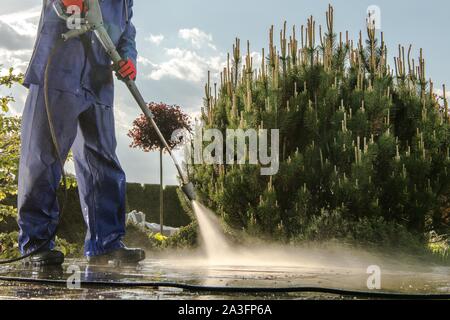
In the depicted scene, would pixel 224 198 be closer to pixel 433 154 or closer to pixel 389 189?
pixel 389 189

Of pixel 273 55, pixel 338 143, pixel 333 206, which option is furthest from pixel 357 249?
pixel 273 55

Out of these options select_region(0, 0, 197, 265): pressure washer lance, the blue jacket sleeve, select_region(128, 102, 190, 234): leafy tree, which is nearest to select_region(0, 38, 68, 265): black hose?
select_region(0, 0, 197, 265): pressure washer lance

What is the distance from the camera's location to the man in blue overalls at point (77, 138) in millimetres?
4152

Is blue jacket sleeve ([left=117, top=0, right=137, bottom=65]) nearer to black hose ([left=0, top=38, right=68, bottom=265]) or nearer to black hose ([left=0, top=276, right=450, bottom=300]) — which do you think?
black hose ([left=0, top=38, right=68, bottom=265])

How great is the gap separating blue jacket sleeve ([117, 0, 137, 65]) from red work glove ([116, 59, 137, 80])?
0.16m

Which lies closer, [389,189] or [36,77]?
[36,77]

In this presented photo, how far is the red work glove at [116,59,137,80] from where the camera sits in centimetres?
449

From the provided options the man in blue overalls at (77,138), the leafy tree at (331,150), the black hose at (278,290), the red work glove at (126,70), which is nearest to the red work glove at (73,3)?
the man in blue overalls at (77,138)

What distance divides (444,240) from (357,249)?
2424mm

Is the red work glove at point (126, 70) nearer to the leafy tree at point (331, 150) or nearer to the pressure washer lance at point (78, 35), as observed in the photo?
the pressure washer lance at point (78, 35)

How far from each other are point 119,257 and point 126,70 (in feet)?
4.50
